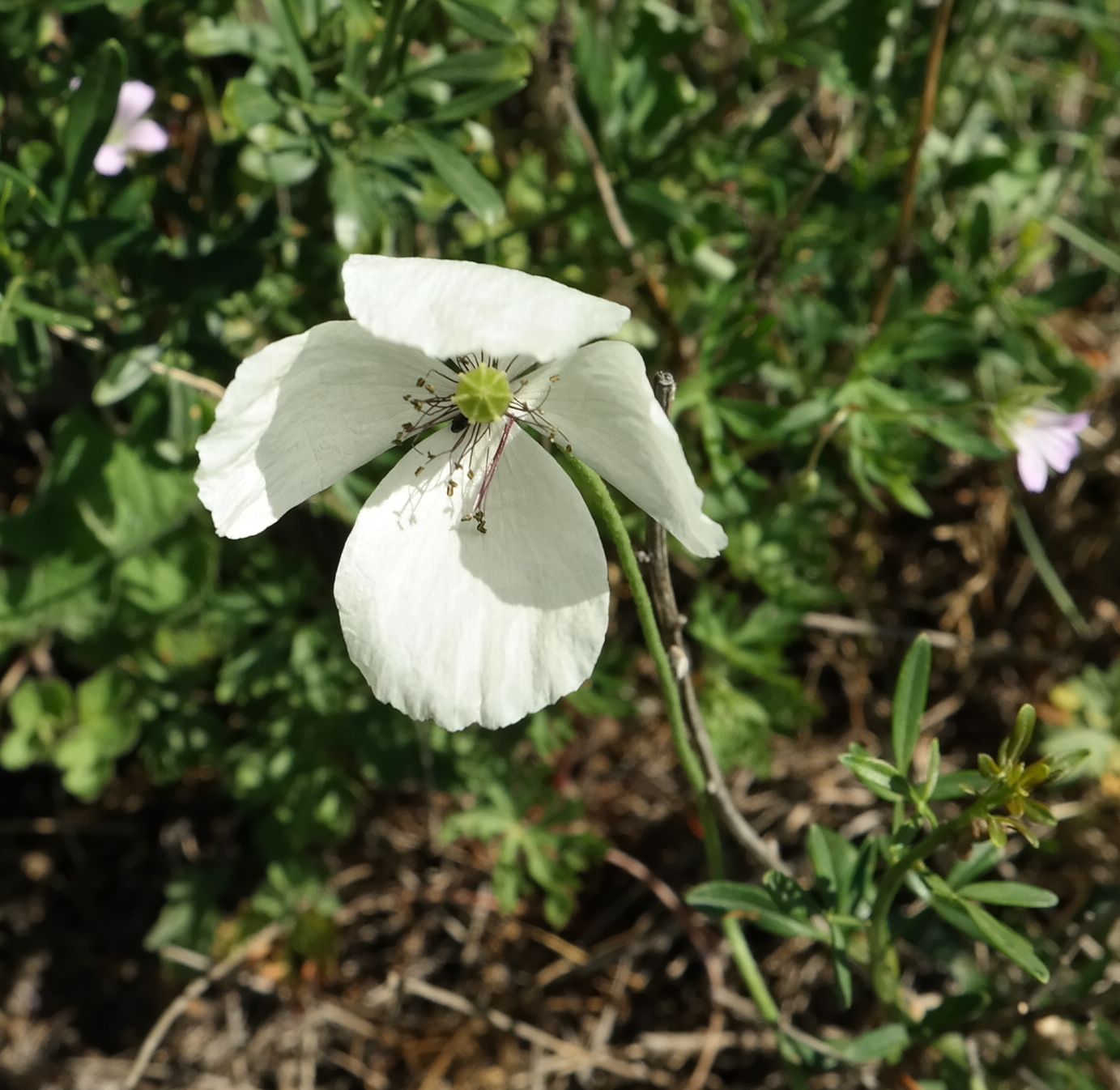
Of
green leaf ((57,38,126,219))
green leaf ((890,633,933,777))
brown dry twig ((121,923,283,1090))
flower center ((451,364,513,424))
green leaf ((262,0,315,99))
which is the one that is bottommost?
brown dry twig ((121,923,283,1090))

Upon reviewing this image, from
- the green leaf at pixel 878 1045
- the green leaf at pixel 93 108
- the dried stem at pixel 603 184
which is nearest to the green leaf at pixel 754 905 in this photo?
the green leaf at pixel 878 1045

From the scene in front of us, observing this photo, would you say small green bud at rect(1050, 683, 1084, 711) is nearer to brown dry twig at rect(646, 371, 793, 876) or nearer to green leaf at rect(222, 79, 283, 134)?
brown dry twig at rect(646, 371, 793, 876)

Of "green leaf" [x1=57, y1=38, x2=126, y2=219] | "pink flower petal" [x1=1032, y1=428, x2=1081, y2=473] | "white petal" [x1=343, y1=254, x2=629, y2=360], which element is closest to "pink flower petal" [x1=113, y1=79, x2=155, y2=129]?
"green leaf" [x1=57, y1=38, x2=126, y2=219]

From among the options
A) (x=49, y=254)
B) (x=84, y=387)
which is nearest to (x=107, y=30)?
(x=49, y=254)

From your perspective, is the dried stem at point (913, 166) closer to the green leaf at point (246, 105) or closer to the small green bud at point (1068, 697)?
the small green bud at point (1068, 697)

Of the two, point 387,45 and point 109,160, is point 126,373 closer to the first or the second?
point 109,160

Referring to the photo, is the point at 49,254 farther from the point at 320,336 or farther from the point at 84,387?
the point at 84,387
